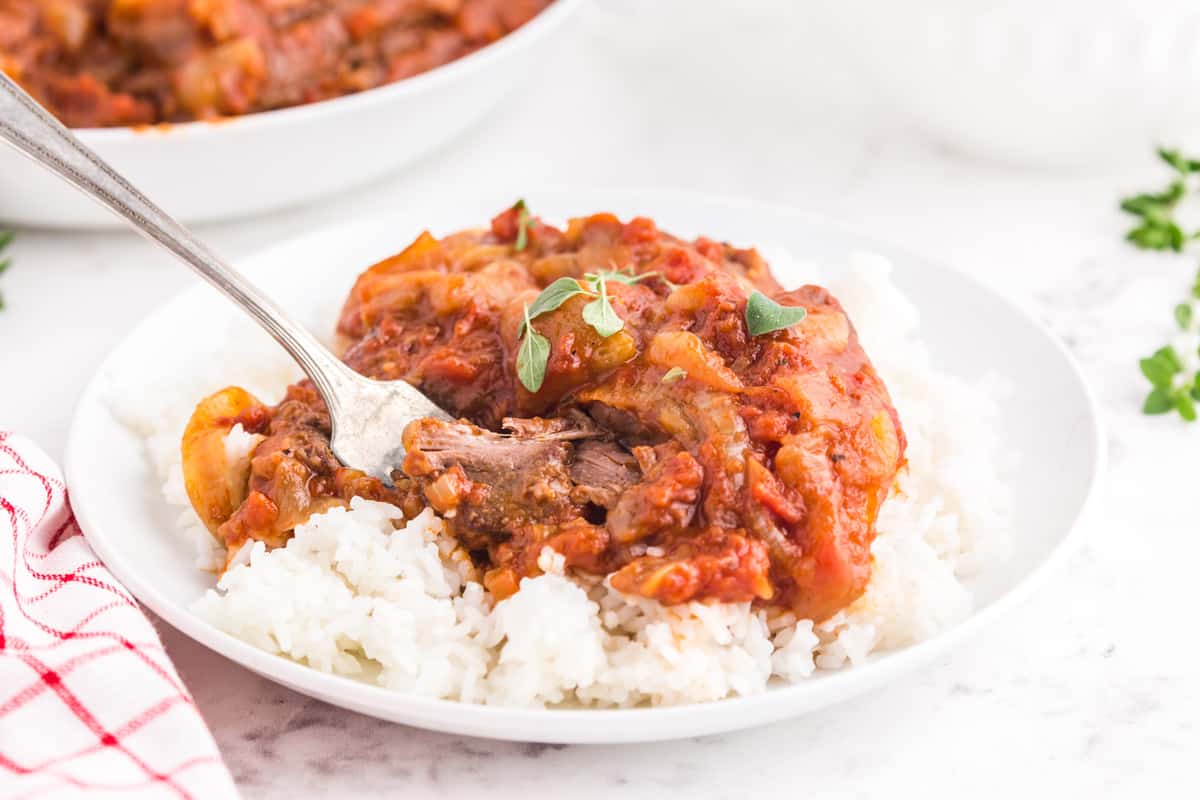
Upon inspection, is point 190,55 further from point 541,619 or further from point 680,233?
point 541,619

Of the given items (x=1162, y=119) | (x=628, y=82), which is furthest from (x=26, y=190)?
(x=1162, y=119)

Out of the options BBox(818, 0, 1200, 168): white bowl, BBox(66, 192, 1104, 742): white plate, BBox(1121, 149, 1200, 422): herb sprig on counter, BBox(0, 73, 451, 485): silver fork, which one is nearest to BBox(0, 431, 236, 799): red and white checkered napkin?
BBox(66, 192, 1104, 742): white plate

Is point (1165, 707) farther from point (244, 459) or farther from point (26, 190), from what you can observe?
point (26, 190)

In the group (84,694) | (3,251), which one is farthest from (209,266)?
(3,251)

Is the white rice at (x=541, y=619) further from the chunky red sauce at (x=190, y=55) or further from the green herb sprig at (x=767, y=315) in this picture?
the chunky red sauce at (x=190, y=55)

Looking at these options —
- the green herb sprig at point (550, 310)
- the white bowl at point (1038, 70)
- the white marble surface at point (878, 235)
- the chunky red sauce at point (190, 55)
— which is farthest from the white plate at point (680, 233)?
the white bowl at point (1038, 70)

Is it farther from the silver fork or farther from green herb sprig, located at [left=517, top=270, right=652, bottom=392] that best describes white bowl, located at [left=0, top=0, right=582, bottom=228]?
green herb sprig, located at [left=517, top=270, right=652, bottom=392]
